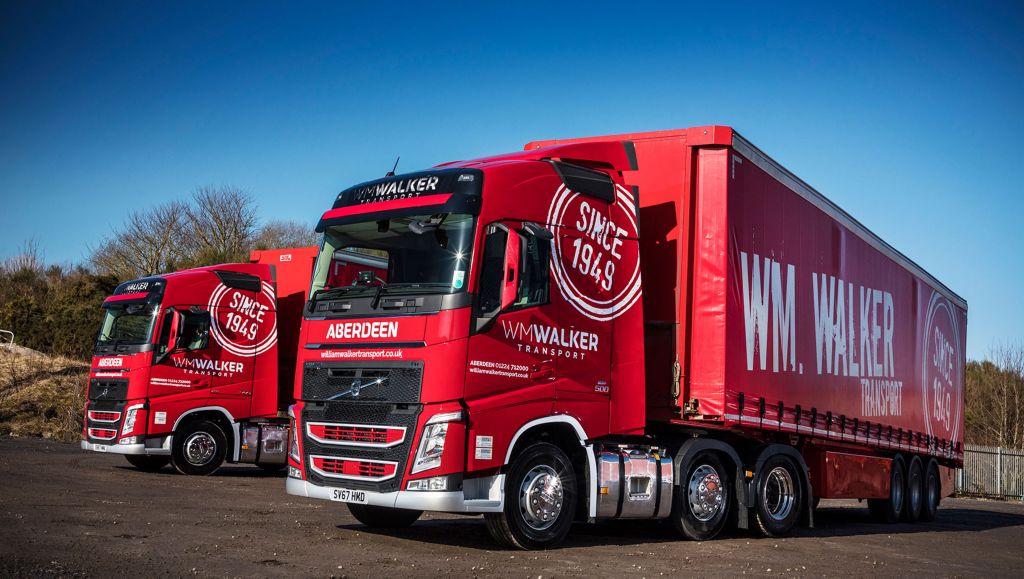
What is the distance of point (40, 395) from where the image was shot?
92.2 ft

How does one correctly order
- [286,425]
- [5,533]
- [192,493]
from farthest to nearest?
[286,425] < [192,493] < [5,533]

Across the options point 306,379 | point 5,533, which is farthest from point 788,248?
point 5,533

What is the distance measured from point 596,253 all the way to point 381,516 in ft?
12.1

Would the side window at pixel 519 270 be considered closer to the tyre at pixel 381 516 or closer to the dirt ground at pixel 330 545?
the dirt ground at pixel 330 545

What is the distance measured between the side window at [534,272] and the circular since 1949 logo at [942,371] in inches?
431

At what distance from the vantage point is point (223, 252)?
38.9 meters

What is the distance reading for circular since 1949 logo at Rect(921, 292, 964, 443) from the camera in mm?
17031

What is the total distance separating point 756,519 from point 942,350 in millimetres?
9339

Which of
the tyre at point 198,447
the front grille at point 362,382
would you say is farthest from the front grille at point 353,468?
the tyre at point 198,447

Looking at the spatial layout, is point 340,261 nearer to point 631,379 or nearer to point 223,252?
point 631,379

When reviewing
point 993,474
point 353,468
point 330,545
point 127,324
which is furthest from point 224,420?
point 993,474

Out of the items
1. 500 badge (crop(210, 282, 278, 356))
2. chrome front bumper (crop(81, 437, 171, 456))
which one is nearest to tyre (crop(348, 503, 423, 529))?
chrome front bumper (crop(81, 437, 171, 456))

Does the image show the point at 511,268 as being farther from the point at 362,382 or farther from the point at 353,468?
the point at 353,468

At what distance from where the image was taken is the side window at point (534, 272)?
8.23m
